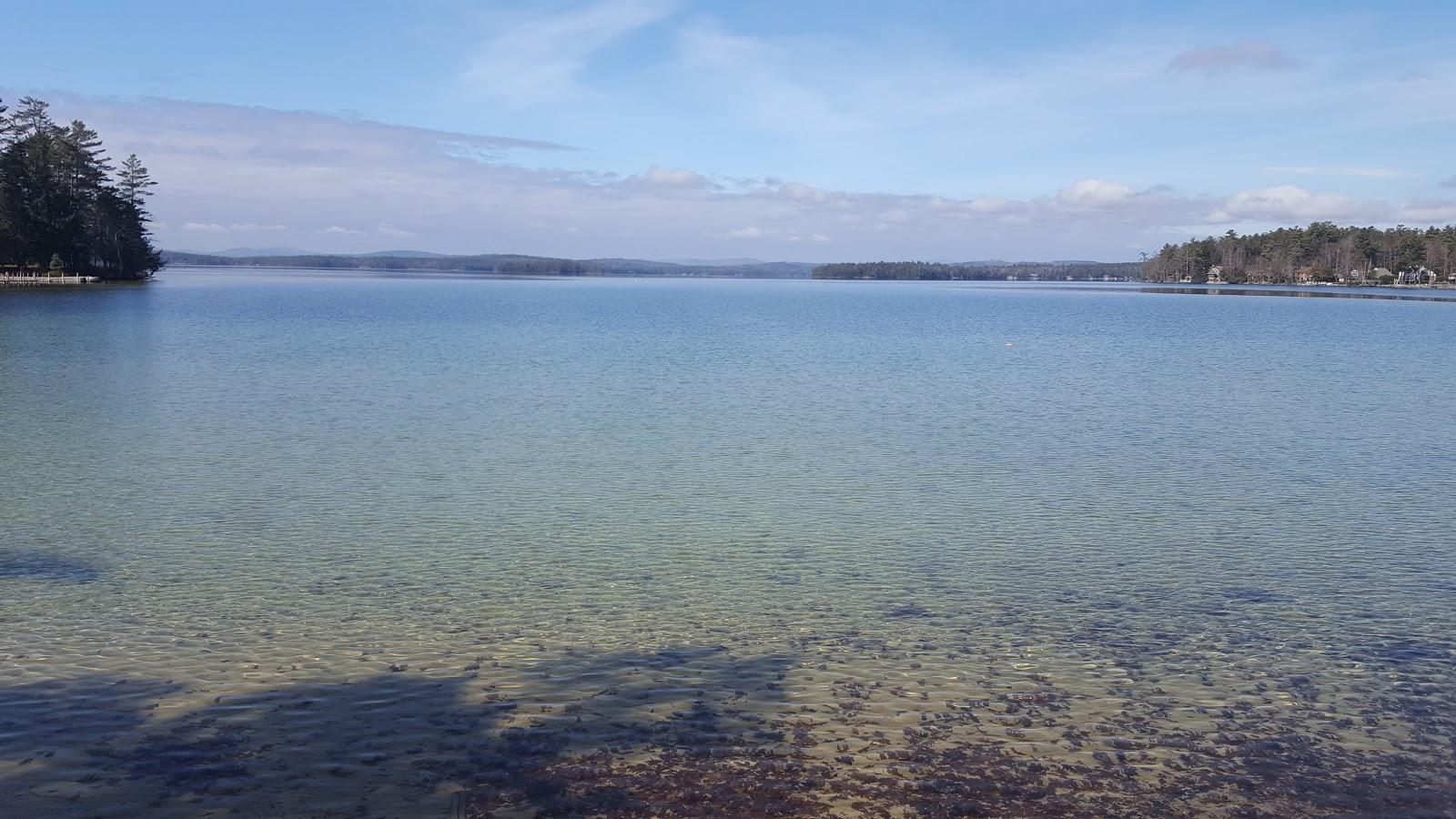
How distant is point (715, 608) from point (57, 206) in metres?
76.4

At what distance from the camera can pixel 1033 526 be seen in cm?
1198

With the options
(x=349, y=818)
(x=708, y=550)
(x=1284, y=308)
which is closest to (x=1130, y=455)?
(x=708, y=550)

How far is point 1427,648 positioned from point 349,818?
8050 millimetres

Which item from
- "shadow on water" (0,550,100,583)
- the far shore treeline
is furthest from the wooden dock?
"shadow on water" (0,550,100,583)

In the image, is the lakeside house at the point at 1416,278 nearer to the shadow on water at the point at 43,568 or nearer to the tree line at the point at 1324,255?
the tree line at the point at 1324,255

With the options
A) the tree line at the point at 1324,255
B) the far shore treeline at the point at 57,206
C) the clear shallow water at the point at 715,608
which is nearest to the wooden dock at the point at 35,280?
the far shore treeline at the point at 57,206

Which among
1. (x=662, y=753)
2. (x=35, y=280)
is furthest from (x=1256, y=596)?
(x=35, y=280)

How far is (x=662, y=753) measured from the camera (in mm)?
5961

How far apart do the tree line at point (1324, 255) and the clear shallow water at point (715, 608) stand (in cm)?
14656

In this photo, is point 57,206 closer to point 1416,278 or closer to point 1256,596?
point 1256,596

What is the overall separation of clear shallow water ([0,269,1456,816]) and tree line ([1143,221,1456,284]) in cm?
14656

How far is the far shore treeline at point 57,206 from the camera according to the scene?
6588 centimetres

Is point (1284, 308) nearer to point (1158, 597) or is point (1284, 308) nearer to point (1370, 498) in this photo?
point (1370, 498)

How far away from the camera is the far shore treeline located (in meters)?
65.9
